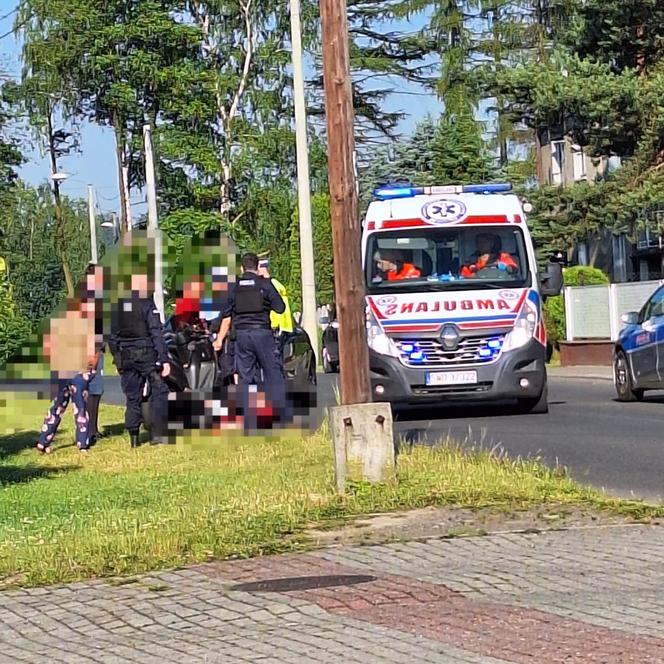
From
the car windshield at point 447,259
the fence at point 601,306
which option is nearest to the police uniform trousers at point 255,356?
the car windshield at point 447,259

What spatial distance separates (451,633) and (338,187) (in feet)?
16.7

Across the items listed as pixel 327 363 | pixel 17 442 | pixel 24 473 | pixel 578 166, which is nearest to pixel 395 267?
pixel 17 442

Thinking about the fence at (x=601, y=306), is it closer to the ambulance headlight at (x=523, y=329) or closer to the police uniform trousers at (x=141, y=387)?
the ambulance headlight at (x=523, y=329)

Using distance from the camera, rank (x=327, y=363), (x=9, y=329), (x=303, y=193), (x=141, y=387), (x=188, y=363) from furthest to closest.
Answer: (x=327, y=363) → (x=303, y=193) → (x=188, y=363) → (x=141, y=387) → (x=9, y=329)

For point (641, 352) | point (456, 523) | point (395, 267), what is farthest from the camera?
point (641, 352)

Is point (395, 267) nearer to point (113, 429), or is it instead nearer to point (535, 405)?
point (535, 405)

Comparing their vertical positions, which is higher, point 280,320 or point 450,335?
point 280,320

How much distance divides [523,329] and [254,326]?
3.85 metres

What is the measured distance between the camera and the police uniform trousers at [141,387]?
1512 cm

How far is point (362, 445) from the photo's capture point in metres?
10.2

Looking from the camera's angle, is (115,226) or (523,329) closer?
(523,329)

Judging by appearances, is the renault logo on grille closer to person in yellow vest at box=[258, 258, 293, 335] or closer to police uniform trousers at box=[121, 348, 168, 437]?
person in yellow vest at box=[258, 258, 293, 335]

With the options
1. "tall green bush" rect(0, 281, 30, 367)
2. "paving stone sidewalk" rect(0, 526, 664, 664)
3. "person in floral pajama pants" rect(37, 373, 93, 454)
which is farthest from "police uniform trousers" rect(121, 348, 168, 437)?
"paving stone sidewalk" rect(0, 526, 664, 664)

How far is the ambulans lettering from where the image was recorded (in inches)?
683
